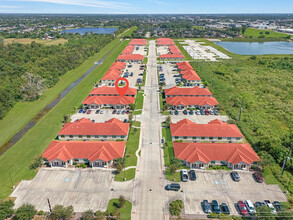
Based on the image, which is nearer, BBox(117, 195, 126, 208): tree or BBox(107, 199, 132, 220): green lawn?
BBox(107, 199, 132, 220): green lawn

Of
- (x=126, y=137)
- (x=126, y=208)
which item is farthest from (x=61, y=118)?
(x=126, y=208)

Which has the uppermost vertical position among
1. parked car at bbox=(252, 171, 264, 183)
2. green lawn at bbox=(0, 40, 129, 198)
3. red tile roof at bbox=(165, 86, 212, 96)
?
red tile roof at bbox=(165, 86, 212, 96)

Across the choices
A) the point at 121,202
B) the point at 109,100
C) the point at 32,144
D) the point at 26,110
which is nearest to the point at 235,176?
the point at 121,202

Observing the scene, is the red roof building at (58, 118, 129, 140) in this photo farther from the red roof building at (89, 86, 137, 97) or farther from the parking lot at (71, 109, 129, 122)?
the red roof building at (89, 86, 137, 97)

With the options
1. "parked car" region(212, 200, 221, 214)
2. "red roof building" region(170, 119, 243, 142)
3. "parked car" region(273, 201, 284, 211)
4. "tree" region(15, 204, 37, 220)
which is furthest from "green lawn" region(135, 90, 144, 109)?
"parked car" region(273, 201, 284, 211)

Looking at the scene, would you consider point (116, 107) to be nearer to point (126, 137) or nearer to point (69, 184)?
point (126, 137)
